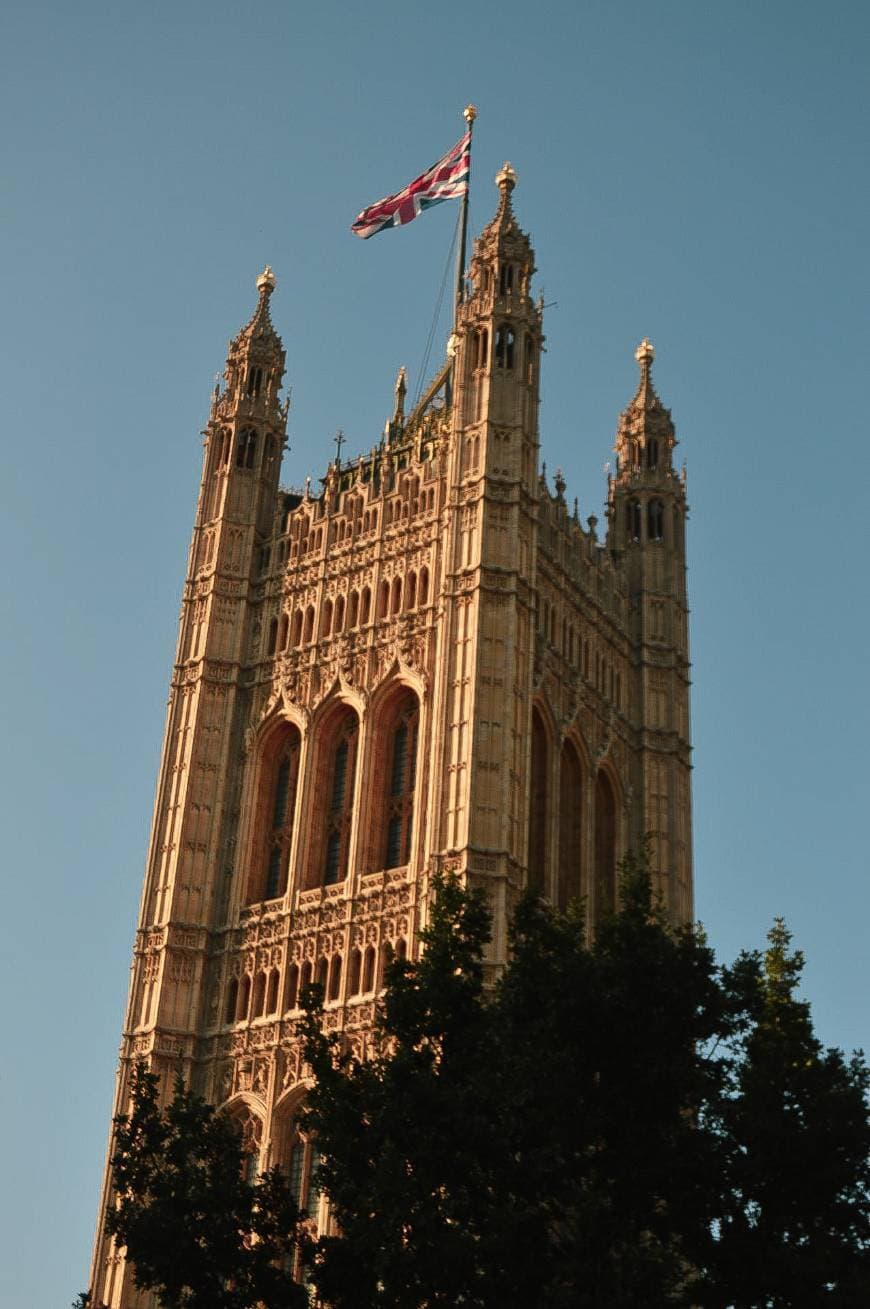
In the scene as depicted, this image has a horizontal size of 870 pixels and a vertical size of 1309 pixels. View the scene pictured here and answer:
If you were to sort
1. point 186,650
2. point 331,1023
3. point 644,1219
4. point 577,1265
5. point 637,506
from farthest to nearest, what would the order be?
→ point 637,506 → point 186,650 → point 331,1023 → point 644,1219 → point 577,1265

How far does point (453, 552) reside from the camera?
1975 inches

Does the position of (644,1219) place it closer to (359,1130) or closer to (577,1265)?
(577,1265)

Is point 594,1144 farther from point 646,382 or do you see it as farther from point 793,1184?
point 646,382

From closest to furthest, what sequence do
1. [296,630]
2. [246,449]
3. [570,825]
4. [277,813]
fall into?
[277,813] → [570,825] → [296,630] → [246,449]

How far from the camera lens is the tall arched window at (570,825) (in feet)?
166

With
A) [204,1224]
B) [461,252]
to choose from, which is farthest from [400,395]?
[204,1224]

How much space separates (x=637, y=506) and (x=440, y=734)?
598 inches

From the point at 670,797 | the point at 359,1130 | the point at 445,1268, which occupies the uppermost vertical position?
the point at 670,797

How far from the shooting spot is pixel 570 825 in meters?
51.6

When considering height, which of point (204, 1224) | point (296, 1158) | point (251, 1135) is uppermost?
point (251, 1135)

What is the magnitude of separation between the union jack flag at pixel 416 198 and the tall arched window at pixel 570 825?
1644 centimetres

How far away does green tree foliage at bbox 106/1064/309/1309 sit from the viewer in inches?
1125

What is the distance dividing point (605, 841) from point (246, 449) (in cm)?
1486

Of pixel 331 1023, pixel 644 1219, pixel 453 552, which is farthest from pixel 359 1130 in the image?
pixel 453 552
